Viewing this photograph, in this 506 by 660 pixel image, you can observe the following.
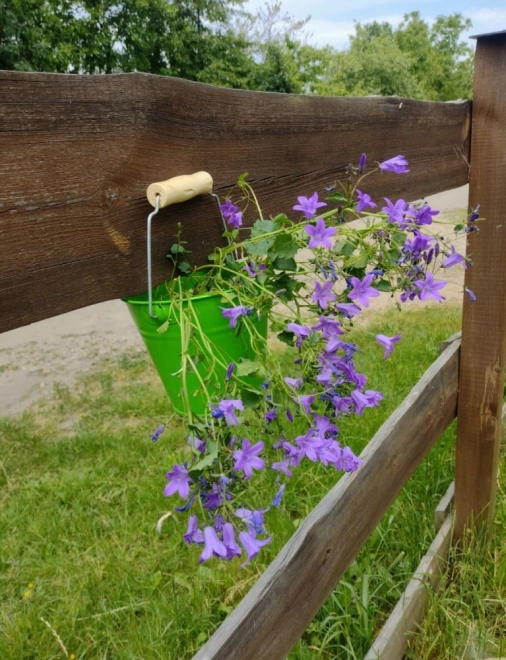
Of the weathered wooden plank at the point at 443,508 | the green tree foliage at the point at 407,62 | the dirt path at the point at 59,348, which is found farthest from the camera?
the green tree foliage at the point at 407,62

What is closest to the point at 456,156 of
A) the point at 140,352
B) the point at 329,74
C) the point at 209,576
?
the point at 209,576

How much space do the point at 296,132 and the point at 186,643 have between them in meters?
1.50

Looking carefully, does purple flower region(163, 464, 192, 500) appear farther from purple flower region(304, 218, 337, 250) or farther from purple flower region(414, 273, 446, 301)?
purple flower region(414, 273, 446, 301)

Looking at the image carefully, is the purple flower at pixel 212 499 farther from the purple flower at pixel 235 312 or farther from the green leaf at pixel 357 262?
the green leaf at pixel 357 262

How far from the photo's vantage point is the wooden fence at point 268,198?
703 mm

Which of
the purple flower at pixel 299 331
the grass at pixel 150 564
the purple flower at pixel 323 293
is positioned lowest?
the grass at pixel 150 564

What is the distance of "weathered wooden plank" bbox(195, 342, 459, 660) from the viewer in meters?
1.01

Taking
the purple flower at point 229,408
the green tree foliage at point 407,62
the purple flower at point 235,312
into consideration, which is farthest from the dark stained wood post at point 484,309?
the green tree foliage at point 407,62

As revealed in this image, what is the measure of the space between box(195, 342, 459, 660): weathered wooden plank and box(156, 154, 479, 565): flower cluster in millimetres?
168

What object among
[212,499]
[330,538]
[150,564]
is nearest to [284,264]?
[212,499]

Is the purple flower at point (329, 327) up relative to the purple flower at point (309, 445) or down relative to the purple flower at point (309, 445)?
up

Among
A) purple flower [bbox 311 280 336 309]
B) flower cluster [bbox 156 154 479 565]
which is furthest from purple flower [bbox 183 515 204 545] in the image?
purple flower [bbox 311 280 336 309]

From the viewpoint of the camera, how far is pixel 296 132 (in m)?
1.11

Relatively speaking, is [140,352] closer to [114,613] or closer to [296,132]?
[114,613]
